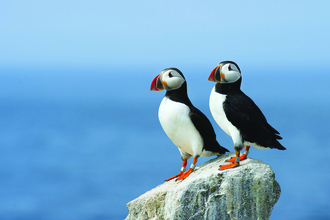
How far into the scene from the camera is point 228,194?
654 cm

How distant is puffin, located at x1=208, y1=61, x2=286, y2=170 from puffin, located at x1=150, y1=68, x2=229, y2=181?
0.33m

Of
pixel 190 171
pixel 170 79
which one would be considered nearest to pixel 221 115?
pixel 170 79

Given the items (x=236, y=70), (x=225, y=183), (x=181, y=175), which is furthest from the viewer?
(x=181, y=175)

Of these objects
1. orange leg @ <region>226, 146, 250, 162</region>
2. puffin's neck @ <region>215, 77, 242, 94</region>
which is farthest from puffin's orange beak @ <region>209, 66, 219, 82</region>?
orange leg @ <region>226, 146, 250, 162</region>

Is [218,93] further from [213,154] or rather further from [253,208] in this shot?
[253,208]

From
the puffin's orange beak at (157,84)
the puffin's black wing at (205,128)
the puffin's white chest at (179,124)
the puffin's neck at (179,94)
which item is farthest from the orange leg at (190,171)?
the puffin's orange beak at (157,84)

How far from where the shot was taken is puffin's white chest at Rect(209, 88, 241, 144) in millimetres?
6746

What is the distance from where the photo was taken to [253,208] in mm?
6551

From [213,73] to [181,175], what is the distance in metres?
1.90

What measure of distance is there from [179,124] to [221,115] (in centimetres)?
73

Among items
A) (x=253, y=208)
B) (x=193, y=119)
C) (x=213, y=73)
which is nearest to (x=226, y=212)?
(x=253, y=208)

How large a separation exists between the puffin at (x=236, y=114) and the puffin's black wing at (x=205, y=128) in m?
0.23

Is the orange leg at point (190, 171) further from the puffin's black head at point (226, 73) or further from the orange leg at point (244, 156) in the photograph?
the puffin's black head at point (226, 73)

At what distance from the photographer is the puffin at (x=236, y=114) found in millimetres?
6723
